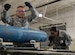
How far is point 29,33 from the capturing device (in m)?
1.76

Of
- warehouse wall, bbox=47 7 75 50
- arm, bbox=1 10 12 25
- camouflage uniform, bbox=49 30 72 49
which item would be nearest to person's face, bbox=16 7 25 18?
arm, bbox=1 10 12 25

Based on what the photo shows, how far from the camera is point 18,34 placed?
1.68 metres

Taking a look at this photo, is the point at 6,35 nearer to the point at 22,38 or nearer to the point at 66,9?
the point at 22,38

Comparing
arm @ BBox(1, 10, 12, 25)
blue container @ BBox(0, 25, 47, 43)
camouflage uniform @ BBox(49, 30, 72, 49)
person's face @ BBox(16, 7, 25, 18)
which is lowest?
camouflage uniform @ BBox(49, 30, 72, 49)

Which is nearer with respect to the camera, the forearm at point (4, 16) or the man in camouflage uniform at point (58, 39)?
the forearm at point (4, 16)

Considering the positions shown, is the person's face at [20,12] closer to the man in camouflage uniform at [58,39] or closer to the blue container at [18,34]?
the blue container at [18,34]

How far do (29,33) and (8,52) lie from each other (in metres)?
0.51

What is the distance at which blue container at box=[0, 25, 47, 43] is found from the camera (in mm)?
1580

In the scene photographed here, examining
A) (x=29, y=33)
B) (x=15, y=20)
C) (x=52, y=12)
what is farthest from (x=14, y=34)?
(x=52, y=12)

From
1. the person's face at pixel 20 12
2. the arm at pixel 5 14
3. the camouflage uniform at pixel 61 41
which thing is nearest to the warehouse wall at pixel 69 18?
the camouflage uniform at pixel 61 41

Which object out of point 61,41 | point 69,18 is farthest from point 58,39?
point 69,18

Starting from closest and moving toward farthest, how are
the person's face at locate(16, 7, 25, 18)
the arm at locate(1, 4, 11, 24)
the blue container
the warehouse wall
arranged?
the blue container < the arm at locate(1, 4, 11, 24) < the person's face at locate(16, 7, 25, 18) < the warehouse wall

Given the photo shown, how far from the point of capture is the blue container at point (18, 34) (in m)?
1.58

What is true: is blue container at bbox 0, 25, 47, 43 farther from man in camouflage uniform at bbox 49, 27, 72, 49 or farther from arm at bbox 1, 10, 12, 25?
man in camouflage uniform at bbox 49, 27, 72, 49
